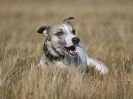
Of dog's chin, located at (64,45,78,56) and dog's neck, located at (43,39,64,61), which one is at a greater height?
dog's chin, located at (64,45,78,56)

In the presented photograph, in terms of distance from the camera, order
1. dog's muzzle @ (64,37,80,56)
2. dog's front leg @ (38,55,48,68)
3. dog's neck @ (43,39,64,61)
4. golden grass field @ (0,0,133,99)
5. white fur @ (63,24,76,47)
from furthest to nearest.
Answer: dog's neck @ (43,39,64,61), dog's front leg @ (38,55,48,68), white fur @ (63,24,76,47), dog's muzzle @ (64,37,80,56), golden grass field @ (0,0,133,99)

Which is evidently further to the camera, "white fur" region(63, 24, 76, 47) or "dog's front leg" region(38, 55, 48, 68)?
"dog's front leg" region(38, 55, 48, 68)

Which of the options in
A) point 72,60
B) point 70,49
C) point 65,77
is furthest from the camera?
point 72,60

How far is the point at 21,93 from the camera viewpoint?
28.6 feet

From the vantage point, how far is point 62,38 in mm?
10461

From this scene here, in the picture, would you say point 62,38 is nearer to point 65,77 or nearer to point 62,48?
point 62,48

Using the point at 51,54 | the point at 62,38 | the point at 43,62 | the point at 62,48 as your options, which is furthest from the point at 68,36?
the point at 43,62

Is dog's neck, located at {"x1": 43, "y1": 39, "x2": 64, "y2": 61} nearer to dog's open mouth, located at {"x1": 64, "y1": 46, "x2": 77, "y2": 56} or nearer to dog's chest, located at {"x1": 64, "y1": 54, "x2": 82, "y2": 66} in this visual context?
dog's chest, located at {"x1": 64, "y1": 54, "x2": 82, "y2": 66}

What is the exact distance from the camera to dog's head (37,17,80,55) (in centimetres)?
1023

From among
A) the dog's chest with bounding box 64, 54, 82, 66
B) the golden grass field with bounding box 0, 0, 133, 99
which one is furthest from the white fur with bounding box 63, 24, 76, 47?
the golden grass field with bounding box 0, 0, 133, 99

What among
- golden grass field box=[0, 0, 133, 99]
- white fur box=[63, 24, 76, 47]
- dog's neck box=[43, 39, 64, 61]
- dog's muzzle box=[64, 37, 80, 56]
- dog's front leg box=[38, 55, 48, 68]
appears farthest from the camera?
dog's neck box=[43, 39, 64, 61]

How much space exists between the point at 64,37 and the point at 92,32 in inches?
348

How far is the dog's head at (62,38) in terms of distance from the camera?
10.2m

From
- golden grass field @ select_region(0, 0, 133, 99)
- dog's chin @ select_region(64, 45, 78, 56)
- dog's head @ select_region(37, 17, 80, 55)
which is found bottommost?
golden grass field @ select_region(0, 0, 133, 99)
